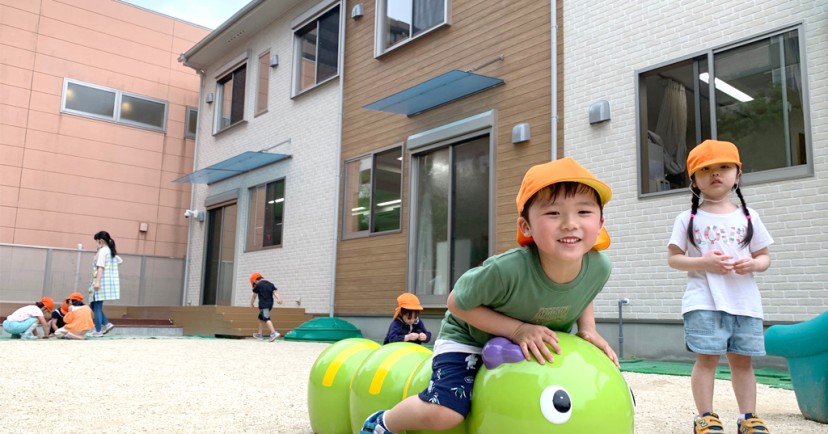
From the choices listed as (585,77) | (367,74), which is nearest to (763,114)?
(585,77)

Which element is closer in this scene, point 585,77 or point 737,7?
point 737,7

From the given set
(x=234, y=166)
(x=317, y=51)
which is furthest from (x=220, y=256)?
(x=317, y=51)

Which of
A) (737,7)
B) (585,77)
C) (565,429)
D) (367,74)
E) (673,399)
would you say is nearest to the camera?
(565,429)

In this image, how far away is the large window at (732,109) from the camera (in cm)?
769

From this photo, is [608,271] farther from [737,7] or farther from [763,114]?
[737,7]

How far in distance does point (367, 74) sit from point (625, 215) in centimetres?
683

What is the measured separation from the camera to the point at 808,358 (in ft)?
13.7

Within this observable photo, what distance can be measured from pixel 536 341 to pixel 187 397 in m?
3.59

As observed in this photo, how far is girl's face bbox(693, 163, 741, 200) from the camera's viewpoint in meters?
3.62

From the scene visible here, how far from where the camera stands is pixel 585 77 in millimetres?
9672

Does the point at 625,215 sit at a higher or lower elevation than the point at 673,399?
higher

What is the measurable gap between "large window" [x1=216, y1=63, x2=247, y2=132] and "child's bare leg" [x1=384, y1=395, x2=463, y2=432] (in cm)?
1702

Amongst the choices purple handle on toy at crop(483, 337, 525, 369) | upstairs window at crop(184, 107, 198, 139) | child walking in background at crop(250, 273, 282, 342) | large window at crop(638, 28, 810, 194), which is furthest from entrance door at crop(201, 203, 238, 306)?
purple handle on toy at crop(483, 337, 525, 369)

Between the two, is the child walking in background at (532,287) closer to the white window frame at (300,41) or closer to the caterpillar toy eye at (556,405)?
the caterpillar toy eye at (556,405)
